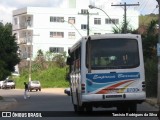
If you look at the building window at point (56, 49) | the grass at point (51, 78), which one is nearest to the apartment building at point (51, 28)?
the building window at point (56, 49)

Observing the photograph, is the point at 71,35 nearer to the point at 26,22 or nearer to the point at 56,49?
the point at 56,49

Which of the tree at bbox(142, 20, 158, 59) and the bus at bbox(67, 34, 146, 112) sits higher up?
the tree at bbox(142, 20, 158, 59)

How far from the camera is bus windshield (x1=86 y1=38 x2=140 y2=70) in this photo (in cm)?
2381

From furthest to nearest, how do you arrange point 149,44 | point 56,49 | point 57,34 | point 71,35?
1. point 71,35
2. point 57,34
3. point 56,49
4. point 149,44

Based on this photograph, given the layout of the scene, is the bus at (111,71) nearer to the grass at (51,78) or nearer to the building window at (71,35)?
the grass at (51,78)

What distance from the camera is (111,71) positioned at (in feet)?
77.8

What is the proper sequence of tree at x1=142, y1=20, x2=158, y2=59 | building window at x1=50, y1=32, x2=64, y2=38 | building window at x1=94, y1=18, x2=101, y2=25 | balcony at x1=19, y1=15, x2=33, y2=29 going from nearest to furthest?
tree at x1=142, y1=20, x2=158, y2=59 → building window at x1=50, y1=32, x2=64, y2=38 → balcony at x1=19, y1=15, x2=33, y2=29 → building window at x1=94, y1=18, x2=101, y2=25

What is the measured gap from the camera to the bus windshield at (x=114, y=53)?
23.8 meters

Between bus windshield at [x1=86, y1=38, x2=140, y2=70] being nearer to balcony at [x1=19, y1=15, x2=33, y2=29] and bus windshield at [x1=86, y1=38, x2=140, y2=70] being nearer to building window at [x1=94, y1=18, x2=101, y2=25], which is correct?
balcony at [x1=19, y1=15, x2=33, y2=29]

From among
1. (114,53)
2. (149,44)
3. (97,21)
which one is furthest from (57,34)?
(114,53)

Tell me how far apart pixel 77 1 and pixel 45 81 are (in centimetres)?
2398

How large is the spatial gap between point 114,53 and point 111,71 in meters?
0.73

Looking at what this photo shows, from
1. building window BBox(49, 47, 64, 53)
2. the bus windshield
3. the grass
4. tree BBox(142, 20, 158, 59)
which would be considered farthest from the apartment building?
the bus windshield

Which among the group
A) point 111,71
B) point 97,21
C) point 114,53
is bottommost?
point 111,71
